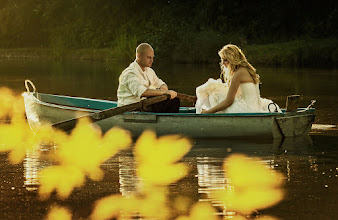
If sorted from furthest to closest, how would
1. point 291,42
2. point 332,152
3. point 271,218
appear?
point 291,42, point 332,152, point 271,218

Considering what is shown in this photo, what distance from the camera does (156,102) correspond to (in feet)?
34.9

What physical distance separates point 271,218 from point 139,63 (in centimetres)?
450

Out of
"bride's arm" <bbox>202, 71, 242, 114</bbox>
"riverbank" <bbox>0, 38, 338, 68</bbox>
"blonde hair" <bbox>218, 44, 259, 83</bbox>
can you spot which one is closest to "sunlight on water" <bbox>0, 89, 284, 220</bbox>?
"bride's arm" <bbox>202, 71, 242, 114</bbox>

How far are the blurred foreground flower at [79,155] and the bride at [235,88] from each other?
115cm

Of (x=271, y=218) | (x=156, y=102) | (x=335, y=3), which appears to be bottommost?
(x=271, y=218)

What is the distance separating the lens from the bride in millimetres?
10641

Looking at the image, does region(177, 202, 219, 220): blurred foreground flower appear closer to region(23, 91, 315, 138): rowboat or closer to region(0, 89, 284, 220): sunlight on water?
region(0, 89, 284, 220): sunlight on water

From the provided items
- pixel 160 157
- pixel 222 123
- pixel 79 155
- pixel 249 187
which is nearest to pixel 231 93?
pixel 222 123

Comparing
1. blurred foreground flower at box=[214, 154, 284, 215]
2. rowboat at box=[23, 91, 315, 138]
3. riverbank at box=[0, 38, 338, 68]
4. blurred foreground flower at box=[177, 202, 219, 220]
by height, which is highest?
riverbank at box=[0, 38, 338, 68]

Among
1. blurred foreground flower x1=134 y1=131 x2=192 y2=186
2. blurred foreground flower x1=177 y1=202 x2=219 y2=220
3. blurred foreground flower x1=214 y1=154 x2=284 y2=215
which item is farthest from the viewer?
blurred foreground flower x1=134 y1=131 x2=192 y2=186

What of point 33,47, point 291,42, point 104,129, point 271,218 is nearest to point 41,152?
point 104,129

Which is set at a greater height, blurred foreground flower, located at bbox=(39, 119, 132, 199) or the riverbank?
the riverbank

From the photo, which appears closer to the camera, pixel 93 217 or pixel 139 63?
pixel 93 217

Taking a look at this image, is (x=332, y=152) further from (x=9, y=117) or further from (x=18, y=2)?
(x=18, y=2)
